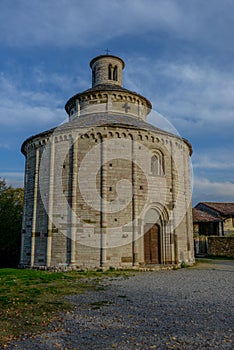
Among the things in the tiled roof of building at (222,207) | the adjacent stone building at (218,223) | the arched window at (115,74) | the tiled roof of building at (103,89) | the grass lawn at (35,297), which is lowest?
the grass lawn at (35,297)

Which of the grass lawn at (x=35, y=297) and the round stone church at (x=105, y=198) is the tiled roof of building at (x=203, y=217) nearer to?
the round stone church at (x=105, y=198)

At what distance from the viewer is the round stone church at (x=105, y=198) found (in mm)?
14812

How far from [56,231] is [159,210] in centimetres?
573

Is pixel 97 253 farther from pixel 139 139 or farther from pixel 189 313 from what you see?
pixel 189 313

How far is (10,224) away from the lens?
84.5ft

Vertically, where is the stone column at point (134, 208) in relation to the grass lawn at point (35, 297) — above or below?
above

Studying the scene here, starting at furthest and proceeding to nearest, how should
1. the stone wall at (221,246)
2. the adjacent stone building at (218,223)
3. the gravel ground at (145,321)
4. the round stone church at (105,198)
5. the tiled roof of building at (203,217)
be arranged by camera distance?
the adjacent stone building at (218,223) < the tiled roof of building at (203,217) < the stone wall at (221,246) < the round stone church at (105,198) < the gravel ground at (145,321)

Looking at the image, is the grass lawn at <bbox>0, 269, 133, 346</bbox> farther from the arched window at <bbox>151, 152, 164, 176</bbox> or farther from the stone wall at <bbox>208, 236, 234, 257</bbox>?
the stone wall at <bbox>208, 236, 234, 257</bbox>

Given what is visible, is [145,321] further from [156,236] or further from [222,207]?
[222,207]

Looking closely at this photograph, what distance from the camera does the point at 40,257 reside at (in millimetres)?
15633

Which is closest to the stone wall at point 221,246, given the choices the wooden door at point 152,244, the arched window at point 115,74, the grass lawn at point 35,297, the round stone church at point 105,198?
the round stone church at point 105,198

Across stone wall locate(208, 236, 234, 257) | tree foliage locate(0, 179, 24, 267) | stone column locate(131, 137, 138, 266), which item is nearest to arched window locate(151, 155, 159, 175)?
stone column locate(131, 137, 138, 266)

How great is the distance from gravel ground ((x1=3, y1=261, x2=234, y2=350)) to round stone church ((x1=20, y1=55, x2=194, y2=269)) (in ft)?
16.1

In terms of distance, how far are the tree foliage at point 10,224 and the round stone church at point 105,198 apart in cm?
831
